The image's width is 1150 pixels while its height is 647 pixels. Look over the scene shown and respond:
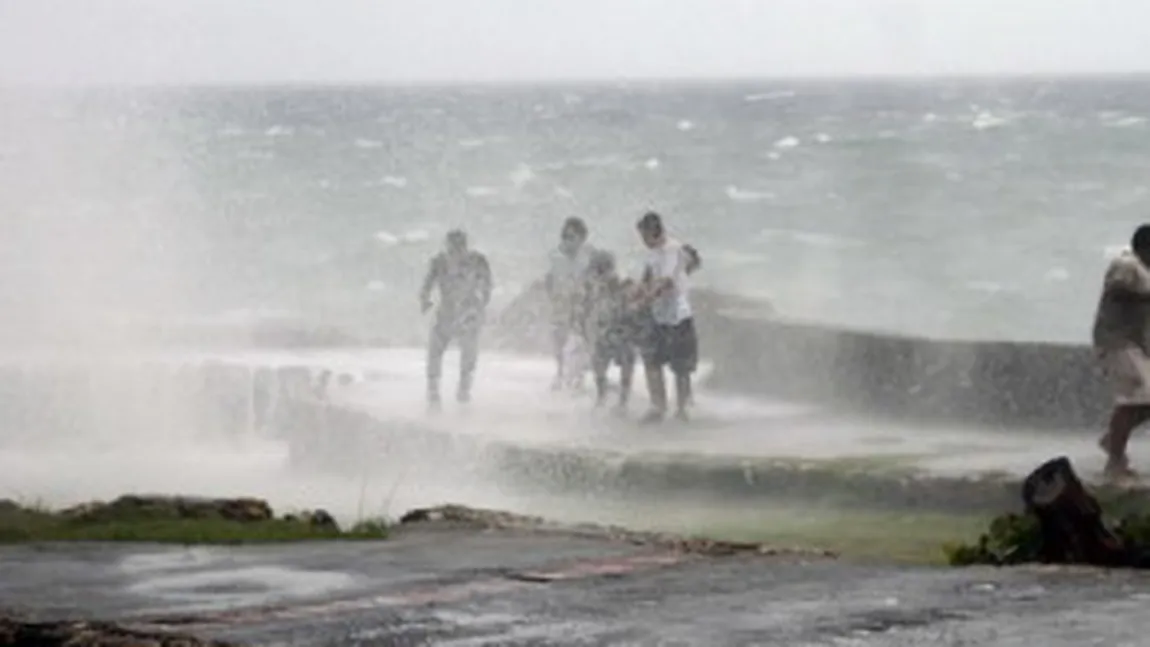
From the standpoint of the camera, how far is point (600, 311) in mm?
21125

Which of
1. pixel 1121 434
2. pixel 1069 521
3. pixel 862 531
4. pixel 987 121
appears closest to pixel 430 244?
pixel 987 121

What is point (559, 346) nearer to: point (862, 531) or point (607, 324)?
point (607, 324)

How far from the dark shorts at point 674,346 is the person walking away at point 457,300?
1904 mm

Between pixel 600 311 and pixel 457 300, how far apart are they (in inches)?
48.9

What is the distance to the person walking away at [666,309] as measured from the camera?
65.1 ft

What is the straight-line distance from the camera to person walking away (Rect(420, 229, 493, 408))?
21344 mm

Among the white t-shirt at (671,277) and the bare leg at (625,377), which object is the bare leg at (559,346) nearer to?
the bare leg at (625,377)

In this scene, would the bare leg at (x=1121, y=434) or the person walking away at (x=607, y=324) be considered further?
the person walking away at (x=607, y=324)

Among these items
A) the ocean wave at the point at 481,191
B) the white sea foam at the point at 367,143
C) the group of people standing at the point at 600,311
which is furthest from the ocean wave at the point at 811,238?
the group of people standing at the point at 600,311

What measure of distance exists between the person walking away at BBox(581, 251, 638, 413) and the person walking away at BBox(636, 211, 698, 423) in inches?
18.7

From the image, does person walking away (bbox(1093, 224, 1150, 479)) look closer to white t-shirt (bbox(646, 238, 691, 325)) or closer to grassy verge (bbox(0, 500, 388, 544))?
white t-shirt (bbox(646, 238, 691, 325))

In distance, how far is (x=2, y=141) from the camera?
47.7m

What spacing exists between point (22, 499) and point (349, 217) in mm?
50030

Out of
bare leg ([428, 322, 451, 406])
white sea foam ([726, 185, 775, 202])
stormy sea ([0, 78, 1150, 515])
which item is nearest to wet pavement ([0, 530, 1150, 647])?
stormy sea ([0, 78, 1150, 515])
